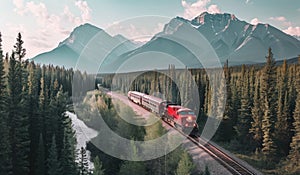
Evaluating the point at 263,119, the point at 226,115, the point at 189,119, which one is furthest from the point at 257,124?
the point at 189,119

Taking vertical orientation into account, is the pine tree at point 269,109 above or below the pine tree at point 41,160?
above

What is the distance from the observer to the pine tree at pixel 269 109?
41531 mm

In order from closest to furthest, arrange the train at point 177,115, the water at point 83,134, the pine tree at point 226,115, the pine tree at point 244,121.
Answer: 1. the train at point 177,115
2. the pine tree at point 244,121
3. the pine tree at point 226,115
4. the water at point 83,134

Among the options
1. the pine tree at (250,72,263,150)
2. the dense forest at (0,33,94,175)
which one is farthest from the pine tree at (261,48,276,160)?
the dense forest at (0,33,94,175)

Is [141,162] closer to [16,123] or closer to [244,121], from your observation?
[16,123]

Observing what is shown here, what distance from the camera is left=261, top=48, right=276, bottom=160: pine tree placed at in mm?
41531

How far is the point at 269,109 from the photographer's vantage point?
44.1 meters

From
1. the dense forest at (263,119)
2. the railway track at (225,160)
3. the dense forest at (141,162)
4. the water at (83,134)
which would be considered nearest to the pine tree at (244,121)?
the dense forest at (263,119)

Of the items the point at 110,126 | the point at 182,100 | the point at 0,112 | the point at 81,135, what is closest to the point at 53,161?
the point at 0,112

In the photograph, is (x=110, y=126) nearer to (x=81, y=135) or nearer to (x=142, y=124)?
(x=142, y=124)

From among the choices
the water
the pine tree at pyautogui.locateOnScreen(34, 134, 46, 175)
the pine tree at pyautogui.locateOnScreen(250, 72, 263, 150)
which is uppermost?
the pine tree at pyautogui.locateOnScreen(250, 72, 263, 150)

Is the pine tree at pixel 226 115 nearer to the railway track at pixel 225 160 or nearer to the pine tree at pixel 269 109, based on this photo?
the pine tree at pixel 269 109

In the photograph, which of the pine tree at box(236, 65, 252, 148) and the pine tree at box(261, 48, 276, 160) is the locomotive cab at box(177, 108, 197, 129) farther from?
the pine tree at box(236, 65, 252, 148)

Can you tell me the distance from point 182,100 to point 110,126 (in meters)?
34.6
